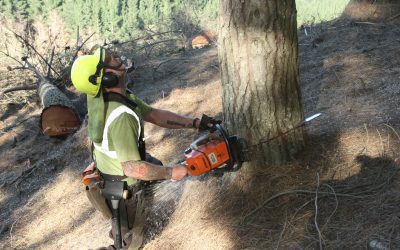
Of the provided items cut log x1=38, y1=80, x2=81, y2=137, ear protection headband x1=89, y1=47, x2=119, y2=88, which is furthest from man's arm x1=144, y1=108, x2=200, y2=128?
cut log x1=38, y1=80, x2=81, y2=137

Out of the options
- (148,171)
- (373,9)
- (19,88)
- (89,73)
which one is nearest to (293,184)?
(148,171)

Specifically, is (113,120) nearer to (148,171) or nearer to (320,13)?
(148,171)

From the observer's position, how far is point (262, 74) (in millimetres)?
3162

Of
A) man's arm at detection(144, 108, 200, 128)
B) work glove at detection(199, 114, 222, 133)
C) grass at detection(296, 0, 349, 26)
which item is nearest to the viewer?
work glove at detection(199, 114, 222, 133)

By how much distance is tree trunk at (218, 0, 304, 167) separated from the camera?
3.07 m

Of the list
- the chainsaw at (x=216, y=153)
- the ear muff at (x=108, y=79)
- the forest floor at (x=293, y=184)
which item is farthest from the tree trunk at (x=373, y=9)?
the ear muff at (x=108, y=79)

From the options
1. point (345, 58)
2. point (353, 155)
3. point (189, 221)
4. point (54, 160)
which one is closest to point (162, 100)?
point (54, 160)

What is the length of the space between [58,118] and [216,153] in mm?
5669

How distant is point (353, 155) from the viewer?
3.29 m

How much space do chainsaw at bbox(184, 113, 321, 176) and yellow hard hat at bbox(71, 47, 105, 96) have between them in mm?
874

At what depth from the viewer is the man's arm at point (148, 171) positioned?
3.09 metres

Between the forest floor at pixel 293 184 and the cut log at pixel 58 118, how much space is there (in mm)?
351

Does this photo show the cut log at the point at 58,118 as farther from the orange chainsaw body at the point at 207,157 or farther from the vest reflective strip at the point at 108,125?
the orange chainsaw body at the point at 207,157

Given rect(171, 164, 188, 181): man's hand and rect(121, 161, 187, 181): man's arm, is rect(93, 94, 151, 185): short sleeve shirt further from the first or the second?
rect(171, 164, 188, 181): man's hand
